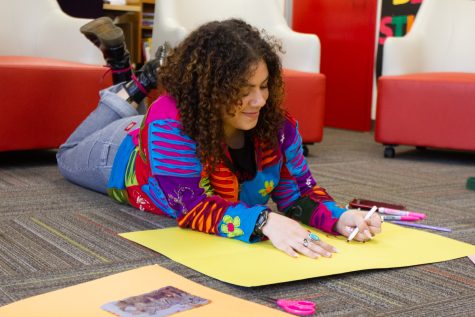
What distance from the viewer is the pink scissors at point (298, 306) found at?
3.53ft

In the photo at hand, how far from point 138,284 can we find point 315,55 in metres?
2.07

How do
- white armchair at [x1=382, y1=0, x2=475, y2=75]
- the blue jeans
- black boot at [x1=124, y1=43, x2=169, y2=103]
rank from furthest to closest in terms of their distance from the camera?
white armchair at [x1=382, y1=0, x2=475, y2=75]
black boot at [x1=124, y1=43, x2=169, y2=103]
the blue jeans

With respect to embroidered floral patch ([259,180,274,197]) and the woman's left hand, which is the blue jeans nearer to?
embroidered floral patch ([259,180,274,197])

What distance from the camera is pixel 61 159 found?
2137 mm

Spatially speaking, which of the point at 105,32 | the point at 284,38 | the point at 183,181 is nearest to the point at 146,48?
the point at 284,38

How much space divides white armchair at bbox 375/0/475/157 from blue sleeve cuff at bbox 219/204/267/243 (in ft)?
5.63

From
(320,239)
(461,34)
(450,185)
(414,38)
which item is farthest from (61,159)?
(461,34)

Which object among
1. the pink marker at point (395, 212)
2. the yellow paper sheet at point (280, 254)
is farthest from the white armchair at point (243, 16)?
the yellow paper sheet at point (280, 254)

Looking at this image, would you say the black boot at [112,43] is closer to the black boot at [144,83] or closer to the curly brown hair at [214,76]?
the black boot at [144,83]

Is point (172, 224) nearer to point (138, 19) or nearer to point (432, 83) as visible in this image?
point (432, 83)

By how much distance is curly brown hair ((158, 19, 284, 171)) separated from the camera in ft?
4.63

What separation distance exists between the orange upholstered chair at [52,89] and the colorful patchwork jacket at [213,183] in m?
0.86

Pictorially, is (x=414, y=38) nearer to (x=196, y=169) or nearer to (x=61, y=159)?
(x=61, y=159)

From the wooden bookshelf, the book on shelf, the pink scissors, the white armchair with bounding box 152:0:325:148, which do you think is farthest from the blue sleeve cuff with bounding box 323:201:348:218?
the book on shelf
